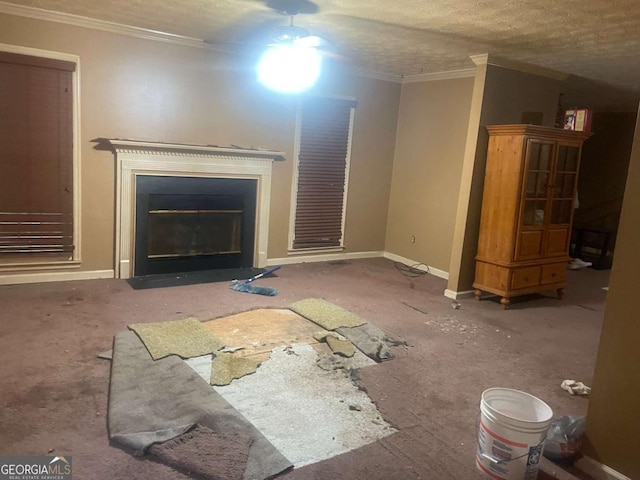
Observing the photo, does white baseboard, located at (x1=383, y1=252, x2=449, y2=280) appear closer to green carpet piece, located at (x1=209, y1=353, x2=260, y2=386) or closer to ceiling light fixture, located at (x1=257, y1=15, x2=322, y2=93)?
ceiling light fixture, located at (x1=257, y1=15, x2=322, y2=93)

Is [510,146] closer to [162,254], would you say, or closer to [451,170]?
[451,170]

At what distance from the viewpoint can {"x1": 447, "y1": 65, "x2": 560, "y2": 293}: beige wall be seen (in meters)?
4.50

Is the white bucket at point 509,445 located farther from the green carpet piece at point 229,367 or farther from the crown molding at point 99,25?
the crown molding at point 99,25

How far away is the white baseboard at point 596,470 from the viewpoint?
6.89 ft

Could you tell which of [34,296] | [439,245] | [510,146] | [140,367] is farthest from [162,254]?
[510,146]

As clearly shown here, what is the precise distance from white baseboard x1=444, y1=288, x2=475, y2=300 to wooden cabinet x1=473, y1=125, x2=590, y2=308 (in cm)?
8

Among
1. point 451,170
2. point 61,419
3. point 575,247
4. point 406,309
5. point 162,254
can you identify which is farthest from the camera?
point 575,247

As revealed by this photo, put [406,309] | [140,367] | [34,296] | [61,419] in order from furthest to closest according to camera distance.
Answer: [406,309]
[34,296]
[140,367]
[61,419]

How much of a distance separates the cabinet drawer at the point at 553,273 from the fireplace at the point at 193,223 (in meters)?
3.01

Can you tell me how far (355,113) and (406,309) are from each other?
261cm

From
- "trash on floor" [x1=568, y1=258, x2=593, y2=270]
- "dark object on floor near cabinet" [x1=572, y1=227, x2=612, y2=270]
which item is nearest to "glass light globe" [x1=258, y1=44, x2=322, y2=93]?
"trash on floor" [x1=568, y1=258, x2=593, y2=270]

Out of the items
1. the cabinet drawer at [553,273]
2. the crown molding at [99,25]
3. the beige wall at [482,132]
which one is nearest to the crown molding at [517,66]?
the beige wall at [482,132]

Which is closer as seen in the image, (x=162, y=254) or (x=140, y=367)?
(x=140, y=367)

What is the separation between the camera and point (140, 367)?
2.85 meters
